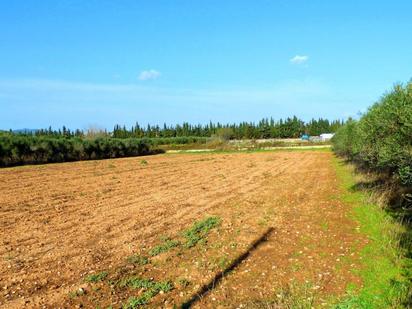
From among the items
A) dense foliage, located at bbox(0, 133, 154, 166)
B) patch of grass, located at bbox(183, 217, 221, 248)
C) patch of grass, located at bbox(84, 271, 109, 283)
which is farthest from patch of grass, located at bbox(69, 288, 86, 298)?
dense foliage, located at bbox(0, 133, 154, 166)

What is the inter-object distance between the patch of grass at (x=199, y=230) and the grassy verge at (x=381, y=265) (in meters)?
4.31

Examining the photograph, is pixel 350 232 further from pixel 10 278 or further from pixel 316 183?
pixel 316 183

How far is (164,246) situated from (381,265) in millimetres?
5299

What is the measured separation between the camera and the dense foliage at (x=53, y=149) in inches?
1672

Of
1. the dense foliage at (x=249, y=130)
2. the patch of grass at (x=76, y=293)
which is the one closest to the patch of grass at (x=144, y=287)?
the patch of grass at (x=76, y=293)

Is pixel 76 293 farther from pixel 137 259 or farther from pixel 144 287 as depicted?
pixel 137 259

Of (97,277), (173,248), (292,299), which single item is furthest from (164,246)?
(292,299)

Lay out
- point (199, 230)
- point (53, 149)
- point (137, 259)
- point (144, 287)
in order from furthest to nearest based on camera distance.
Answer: point (53, 149) → point (199, 230) → point (137, 259) → point (144, 287)

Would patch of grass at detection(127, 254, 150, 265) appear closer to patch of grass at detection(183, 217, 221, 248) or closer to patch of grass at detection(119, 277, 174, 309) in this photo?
patch of grass at detection(119, 277, 174, 309)

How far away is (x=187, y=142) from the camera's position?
105 meters

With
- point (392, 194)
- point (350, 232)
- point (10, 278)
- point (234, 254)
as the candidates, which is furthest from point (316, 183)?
point (10, 278)

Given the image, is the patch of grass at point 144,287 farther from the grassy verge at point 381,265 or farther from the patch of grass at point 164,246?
the grassy verge at point 381,265

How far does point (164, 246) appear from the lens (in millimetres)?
9828

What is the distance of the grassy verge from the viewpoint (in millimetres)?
6501
